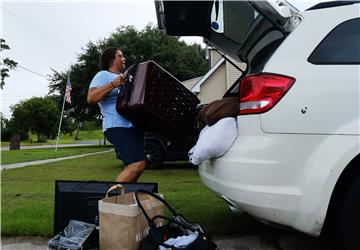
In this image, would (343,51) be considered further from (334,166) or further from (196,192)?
(196,192)

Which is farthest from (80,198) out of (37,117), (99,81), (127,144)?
(37,117)

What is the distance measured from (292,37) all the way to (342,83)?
47cm

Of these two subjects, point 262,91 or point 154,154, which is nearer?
point 262,91

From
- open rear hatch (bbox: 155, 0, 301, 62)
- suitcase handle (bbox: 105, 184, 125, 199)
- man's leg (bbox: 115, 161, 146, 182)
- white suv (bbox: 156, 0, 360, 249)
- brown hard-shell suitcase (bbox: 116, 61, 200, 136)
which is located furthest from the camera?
man's leg (bbox: 115, 161, 146, 182)

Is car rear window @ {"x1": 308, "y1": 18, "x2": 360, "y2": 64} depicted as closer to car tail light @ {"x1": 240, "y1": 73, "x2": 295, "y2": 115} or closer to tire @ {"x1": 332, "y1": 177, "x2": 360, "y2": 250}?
car tail light @ {"x1": 240, "y1": 73, "x2": 295, "y2": 115}

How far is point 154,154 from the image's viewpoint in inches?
410

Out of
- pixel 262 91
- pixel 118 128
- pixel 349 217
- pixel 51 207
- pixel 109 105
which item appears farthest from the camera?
pixel 51 207

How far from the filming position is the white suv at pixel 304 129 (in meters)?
2.83

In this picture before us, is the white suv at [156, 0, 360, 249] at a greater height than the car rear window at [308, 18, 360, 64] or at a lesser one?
lesser

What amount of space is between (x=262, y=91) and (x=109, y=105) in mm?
1870

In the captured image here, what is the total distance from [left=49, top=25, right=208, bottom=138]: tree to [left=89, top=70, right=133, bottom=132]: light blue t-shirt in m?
28.2

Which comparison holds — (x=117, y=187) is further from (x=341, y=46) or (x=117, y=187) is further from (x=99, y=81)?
(x=341, y=46)

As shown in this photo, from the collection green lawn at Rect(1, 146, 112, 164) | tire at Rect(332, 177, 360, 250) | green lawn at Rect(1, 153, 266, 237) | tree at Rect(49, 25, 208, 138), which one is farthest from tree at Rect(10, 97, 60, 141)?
tire at Rect(332, 177, 360, 250)

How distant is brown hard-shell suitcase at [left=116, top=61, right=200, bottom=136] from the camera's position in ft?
13.0
